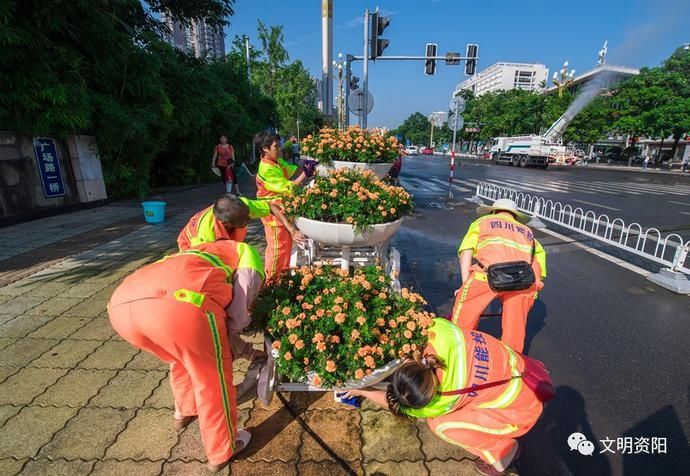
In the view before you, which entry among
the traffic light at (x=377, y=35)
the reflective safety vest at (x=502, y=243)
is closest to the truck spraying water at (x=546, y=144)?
the traffic light at (x=377, y=35)

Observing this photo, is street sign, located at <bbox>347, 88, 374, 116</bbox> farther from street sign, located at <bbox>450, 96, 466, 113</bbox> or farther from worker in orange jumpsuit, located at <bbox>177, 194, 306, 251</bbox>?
worker in orange jumpsuit, located at <bbox>177, 194, 306, 251</bbox>

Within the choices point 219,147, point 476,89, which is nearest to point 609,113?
point 219,147

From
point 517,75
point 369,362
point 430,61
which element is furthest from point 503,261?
point 517,75

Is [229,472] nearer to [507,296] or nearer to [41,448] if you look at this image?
[41,448]

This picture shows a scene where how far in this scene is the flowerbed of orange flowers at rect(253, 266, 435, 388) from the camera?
1.59 metres

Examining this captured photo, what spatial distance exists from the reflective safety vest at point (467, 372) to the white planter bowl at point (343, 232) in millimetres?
806

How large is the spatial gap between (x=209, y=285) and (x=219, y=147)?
8.89 metres

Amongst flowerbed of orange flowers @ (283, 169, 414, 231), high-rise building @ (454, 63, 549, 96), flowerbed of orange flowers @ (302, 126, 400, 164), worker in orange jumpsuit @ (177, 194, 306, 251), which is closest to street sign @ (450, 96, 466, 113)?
flowerbed of orange flowers @ (302, 126, 400, 164)

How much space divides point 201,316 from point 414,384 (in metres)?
1.00

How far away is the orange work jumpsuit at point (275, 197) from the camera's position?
127 inches

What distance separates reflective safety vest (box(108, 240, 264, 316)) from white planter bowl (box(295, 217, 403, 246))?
2.25ft

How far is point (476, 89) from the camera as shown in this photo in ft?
447

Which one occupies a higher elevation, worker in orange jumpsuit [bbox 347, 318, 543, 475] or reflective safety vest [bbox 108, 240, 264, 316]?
reflective safety vest [bbox 108, 240, 264, 316]

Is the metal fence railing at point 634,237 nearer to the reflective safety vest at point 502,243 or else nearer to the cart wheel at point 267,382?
the reflective safety vest at point 502,243
